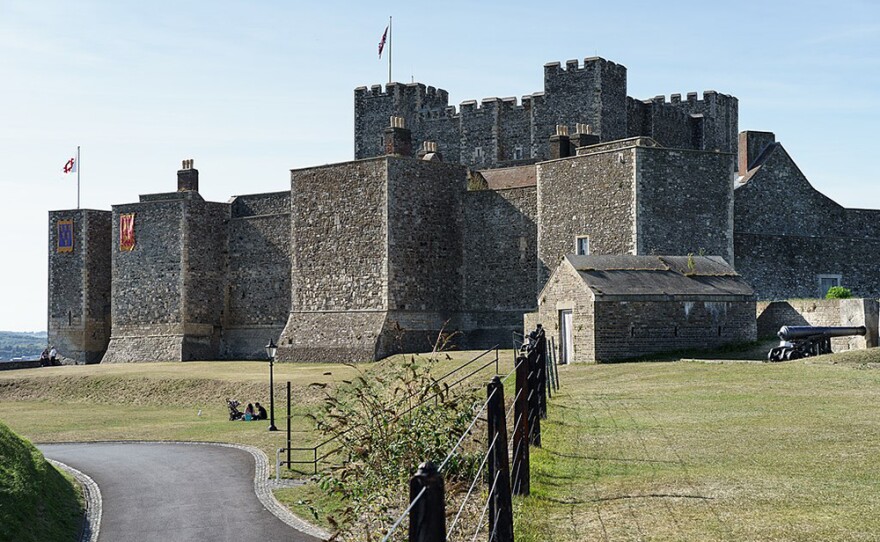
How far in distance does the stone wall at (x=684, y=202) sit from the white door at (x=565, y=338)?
6.23 m

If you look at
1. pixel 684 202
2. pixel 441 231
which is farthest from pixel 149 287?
pixel 684 202

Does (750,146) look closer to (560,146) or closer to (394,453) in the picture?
(560,146)

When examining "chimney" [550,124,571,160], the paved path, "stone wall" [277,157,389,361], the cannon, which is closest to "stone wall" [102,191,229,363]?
"stone wall" [277,157,389,361]

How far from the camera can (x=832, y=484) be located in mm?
11391

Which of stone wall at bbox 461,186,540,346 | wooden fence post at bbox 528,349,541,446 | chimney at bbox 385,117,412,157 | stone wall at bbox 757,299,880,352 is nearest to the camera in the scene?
wooden fence post at bbox 528,349,541,446

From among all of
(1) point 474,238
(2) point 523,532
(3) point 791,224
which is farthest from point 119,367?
(2) point 523,532

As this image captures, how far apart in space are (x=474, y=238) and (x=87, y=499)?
2470 centimetres

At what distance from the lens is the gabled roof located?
104ft

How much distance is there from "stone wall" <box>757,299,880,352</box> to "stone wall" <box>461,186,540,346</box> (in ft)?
31.9

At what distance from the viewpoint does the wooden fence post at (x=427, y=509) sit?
575cm

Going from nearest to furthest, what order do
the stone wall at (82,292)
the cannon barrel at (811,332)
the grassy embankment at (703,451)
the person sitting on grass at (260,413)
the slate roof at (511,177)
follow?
1. the grassy embankment at (703,451)
2. the cannon barrel at (811,332)
3. the person sitting on grass at (260,413)
4. the slate roof at (511,177)
5. the stone wall at (82,292)

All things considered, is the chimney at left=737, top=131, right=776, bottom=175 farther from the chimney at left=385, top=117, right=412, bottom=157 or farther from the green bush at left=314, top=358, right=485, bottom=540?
the green bush at left=314, top=358, right=485, bottom=540

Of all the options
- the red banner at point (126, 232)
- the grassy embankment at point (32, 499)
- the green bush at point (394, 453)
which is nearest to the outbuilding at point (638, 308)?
the grassy embankment at point (32, 499)

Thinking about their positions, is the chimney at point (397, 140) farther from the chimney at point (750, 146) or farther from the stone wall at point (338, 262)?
the chimney at point (750, 146)
